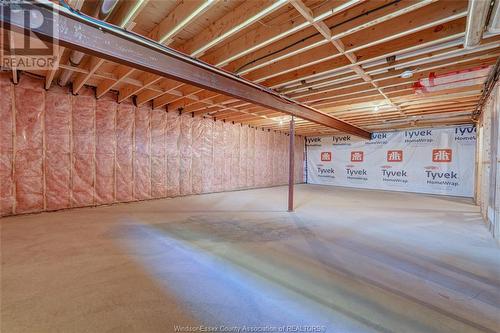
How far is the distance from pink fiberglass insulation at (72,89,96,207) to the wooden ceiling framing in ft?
1.38

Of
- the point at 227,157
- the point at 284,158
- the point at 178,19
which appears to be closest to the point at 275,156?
the point at 284,158

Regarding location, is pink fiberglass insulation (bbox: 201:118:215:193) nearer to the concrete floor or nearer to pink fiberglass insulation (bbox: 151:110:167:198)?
pink fiberglass insulation (bbox: 151:110:167:198)

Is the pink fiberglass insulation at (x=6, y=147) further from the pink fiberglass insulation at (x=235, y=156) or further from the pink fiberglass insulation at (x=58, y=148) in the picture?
the pink fiberglass insulation at (x=235, y=156)

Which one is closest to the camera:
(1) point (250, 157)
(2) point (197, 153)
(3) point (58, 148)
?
(3) point (58, 148)

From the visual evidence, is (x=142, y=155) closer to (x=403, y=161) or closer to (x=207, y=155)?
(x=207, y=155)

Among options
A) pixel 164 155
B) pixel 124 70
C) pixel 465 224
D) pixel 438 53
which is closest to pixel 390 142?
pixel 465 224

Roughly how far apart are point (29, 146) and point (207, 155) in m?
4.26

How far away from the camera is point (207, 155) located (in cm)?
742

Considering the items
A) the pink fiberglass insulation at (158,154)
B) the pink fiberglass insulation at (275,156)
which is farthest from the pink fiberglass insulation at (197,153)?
the pink fiberglass insulation at (275,156)

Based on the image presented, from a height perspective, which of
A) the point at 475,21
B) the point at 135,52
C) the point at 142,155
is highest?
the point at 475,21

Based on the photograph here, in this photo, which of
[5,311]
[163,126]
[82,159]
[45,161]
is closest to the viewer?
[5,311]

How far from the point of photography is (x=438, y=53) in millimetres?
2885

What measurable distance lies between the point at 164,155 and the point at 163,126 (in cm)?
84

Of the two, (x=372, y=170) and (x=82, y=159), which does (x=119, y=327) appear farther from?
(x=372, y=170)
